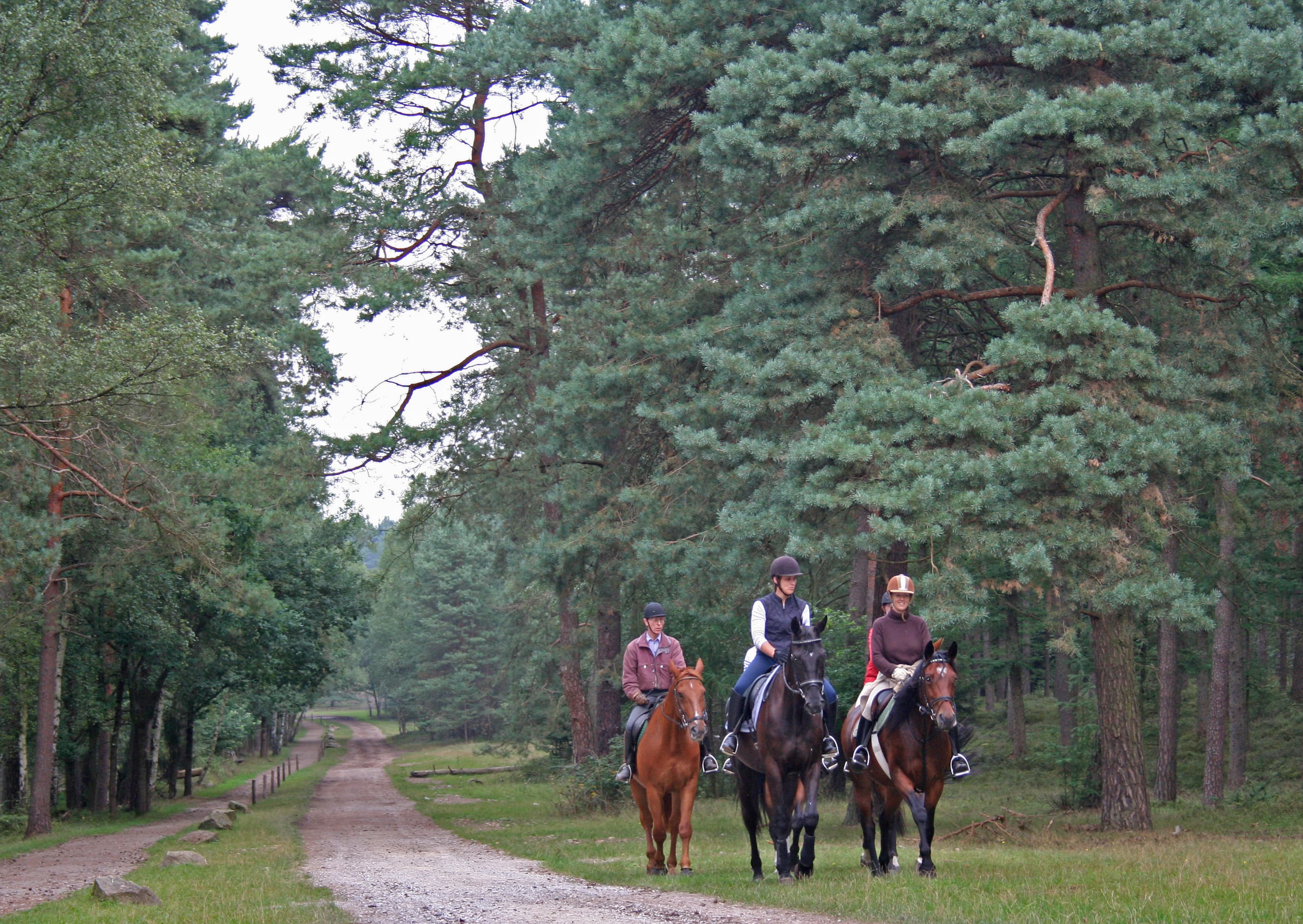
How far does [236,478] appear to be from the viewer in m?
25.5

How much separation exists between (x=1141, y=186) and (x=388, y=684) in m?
116

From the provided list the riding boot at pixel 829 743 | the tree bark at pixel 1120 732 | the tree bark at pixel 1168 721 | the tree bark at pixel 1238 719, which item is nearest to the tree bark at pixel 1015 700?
the tree bark at pixel 1238 719

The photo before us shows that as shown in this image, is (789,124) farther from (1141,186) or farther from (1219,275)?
(1219,275)

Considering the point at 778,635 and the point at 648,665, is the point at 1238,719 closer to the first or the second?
the point at 648,665

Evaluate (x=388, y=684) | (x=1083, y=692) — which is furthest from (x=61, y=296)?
(x=388, y=684)

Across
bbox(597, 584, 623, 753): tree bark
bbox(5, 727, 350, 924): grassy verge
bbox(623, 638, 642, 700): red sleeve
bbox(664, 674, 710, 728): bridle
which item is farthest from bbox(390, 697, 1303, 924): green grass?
bbox(5, 727, 350, 924): grassy verge

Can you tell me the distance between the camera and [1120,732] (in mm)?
16859

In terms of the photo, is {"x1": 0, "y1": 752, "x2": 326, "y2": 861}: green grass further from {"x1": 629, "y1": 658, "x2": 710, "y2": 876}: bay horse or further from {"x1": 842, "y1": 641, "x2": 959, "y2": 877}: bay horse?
{"x1": 842, "y1": 641, "x2": 959, "y2": 877}: bay horse

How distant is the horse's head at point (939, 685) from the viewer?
410 inches

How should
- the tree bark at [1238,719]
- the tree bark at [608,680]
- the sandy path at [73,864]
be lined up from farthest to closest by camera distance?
the tree bark at [608,680] < the tree bark at [1238,719] < the sandy path at [73,864]

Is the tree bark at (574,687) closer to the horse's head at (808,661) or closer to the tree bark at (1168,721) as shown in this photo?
the tree bark at (1168,721)

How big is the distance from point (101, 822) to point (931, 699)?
26802 millimetres

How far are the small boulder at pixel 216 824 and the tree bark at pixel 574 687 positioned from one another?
8.10 meters

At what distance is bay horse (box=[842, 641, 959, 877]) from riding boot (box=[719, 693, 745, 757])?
4.40 ft
